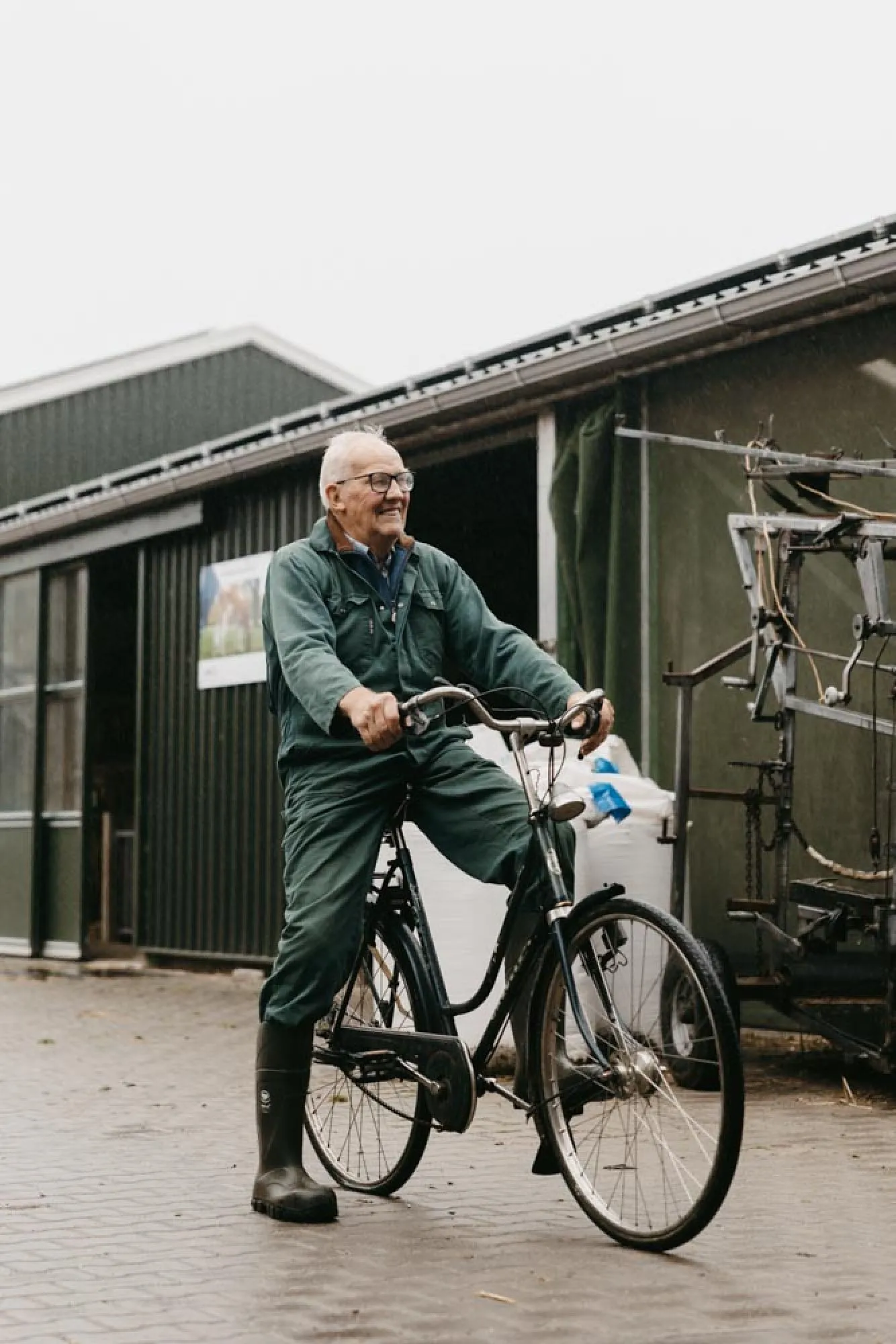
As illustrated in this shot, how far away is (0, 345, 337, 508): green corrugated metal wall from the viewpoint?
21703mm

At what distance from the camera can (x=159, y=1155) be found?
601 centimetres

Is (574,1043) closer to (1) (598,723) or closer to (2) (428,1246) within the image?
(2) (428,1246)

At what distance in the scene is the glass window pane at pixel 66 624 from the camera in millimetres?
16047

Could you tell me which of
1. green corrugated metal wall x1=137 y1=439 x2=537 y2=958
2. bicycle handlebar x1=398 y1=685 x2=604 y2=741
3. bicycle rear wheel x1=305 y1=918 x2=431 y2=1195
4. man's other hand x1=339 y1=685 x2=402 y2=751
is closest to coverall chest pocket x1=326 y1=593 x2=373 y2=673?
bicycle handlebar x1=398 y1=685 x2=604 y2=741

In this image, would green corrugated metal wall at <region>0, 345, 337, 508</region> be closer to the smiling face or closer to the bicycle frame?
the smiling face

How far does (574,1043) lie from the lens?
177 inches

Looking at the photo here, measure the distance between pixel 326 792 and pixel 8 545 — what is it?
1257 cm

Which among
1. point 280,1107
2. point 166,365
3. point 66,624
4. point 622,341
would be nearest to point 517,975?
point 280,1107

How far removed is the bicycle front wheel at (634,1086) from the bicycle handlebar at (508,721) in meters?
0.44

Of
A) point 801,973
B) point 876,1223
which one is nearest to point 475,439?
point 801,973

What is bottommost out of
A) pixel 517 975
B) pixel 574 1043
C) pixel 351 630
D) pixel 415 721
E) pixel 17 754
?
pixel 574 1043

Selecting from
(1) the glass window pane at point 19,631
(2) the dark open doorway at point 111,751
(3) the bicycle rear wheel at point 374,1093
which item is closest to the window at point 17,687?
(1) the glass window pane at point 19,631

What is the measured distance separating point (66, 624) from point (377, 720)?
12296 mm

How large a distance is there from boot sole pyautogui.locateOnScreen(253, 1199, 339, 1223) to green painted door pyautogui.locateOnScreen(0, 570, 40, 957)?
11.7 m
